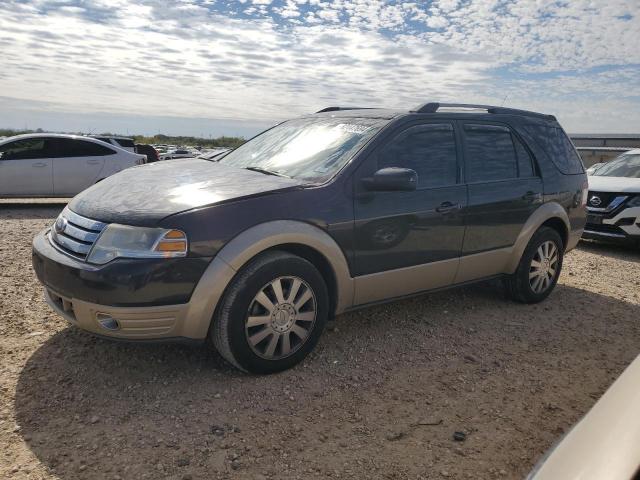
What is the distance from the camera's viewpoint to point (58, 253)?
3217mm

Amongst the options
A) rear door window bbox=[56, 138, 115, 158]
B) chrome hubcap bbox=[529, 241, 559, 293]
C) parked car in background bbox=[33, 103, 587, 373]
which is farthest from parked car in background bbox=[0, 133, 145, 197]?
chrome hubcap bbox=[529, 241, 559, 293]

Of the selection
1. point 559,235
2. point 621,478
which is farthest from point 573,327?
point 621,478

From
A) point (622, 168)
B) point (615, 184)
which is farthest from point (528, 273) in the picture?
point (622, 168)

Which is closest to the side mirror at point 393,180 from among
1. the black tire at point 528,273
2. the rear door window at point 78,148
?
the black tire at point 528,273

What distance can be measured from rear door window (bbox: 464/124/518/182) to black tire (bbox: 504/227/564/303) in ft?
2.21

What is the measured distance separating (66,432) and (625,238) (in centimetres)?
772

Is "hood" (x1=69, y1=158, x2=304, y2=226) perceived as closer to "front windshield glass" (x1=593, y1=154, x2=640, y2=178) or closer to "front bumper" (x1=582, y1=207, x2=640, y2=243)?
"front bumper" (x1=582, y1=207, x2=640, y2=243)

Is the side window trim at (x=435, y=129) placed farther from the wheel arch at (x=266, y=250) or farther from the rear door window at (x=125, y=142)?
the rear door window at (x=125, y=142)

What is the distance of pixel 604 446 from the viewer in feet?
4.51

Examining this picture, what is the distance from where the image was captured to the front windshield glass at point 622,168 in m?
8.84

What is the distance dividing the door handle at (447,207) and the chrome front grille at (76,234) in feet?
7.71

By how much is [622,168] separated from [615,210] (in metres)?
1.57

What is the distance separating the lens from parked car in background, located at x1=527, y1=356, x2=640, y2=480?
4.22ft

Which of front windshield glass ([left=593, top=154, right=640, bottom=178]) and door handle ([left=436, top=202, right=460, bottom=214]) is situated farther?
front windshield glass ([left=593, top=154, right=640, bottom=178])
